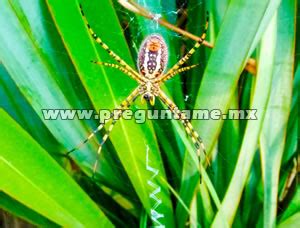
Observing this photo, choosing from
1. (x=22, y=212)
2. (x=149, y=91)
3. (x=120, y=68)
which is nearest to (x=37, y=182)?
(x=22, y=212)

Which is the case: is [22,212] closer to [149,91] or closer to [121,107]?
[121,107]

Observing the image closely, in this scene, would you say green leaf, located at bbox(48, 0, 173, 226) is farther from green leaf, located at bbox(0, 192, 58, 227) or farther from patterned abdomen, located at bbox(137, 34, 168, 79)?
green leaf, located at bbox(0, 192, 58, 227)

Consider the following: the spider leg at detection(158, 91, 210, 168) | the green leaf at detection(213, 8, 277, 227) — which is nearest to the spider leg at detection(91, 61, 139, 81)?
the spider leg at detection(158, 91, 210, 168)

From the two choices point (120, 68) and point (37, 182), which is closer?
point (37, 182)

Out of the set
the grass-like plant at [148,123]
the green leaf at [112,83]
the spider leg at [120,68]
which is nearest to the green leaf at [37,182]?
the grass-like plant at [148,123]

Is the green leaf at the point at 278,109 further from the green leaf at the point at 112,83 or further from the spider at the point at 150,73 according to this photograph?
the green leaf at the point at 112,83

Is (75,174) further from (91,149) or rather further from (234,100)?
(234,100)
